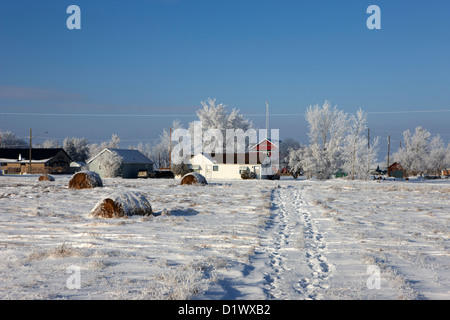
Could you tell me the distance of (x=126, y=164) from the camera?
199 feet

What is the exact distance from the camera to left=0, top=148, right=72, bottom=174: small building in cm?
7438

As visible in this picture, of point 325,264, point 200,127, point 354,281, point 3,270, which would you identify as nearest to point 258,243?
point 325,264

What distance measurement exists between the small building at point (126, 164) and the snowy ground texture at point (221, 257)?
46.1m

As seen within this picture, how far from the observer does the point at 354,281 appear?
6586 millimetres

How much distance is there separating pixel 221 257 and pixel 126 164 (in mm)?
54399

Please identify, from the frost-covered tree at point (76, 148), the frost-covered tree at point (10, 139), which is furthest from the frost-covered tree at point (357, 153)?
the frost-covered tree at point (10, 139)

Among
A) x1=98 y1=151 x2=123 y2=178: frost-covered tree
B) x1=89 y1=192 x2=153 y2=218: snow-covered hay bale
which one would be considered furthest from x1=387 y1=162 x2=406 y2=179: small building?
x1=89 y1=192 x2=153 y2=218: snow-covered hay bale

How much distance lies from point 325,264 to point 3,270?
18.6ft

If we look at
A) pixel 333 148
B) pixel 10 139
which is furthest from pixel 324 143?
pixel 10 139

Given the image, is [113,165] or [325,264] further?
[113,165]

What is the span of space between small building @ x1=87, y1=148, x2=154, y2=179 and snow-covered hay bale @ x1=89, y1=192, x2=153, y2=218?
4656 cm

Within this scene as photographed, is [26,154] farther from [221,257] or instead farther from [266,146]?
[221,257]

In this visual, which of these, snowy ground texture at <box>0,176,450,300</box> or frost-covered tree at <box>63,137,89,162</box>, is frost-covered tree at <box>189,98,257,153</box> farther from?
snowy ground texture at <box>0,176,450,300</box>
